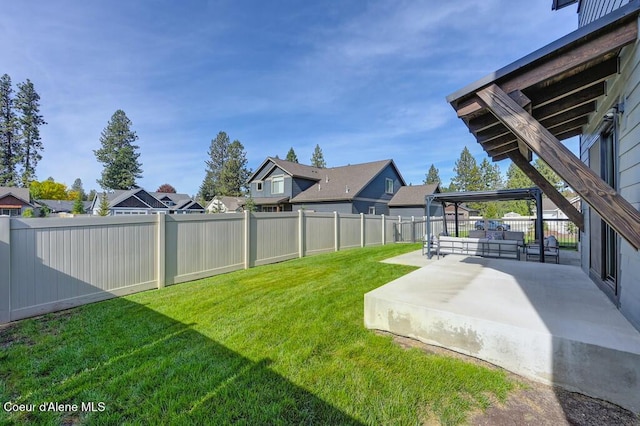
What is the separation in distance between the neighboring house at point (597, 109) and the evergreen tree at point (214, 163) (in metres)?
50.1

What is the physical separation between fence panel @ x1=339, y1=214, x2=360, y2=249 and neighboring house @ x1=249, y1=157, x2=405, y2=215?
255 inches

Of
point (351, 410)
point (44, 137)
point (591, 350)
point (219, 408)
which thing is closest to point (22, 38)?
point (219, 408)

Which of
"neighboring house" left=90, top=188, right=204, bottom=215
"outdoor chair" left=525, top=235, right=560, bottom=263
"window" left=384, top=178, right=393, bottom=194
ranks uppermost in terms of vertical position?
"window" left=384, top=178, right=393, bottom=194

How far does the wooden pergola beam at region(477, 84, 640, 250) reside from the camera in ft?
6.32

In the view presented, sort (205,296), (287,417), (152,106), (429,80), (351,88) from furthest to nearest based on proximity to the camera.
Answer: (152,106)
(351,88)
(429,80)
(205,296)
(287,417)

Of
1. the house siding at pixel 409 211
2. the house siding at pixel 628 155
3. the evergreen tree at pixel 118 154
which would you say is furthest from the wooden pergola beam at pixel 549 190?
the evergreen tree at pixel 118 154

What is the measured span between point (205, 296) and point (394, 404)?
3.94 m

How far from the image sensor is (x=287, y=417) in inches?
77.9

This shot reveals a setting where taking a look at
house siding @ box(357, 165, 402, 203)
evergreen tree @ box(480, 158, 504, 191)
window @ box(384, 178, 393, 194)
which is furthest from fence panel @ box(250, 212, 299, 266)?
evergreen tree @ box(480, 158, 504, 191)

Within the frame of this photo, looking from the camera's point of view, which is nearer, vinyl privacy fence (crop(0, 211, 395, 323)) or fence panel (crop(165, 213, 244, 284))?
vinyl privacy fence (crop(0, 211, 395, 323))

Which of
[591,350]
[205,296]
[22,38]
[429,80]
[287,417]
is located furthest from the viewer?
[429,80]

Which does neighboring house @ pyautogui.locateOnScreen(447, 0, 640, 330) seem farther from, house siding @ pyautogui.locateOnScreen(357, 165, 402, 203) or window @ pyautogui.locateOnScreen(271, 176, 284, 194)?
window @ pyautogui.locateOnScreen(271, 176, 284, 194)

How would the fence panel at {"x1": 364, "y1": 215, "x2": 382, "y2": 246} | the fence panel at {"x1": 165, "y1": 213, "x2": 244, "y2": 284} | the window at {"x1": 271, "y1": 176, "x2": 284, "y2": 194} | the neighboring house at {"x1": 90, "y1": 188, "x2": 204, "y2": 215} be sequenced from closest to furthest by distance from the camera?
1. the fence panel at {"x1": 165, "y1": 213, "x2": 244, "y2": 284}
2. the fence panel at {"x1": 364, "y1": 215, "x2": 382, "y2": 246}
3. the window at {"x1": 271, "y1": 176, "x2": 284, "y2": 194}
4. the neighboring house at {"x1": 90, "y1": 188, "x2": 204, "y2": 215}

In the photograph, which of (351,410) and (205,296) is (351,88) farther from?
(351,410)
